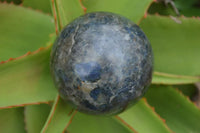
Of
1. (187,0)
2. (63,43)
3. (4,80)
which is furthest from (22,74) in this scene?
(187,0)

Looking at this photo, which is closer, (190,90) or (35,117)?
(35,117)

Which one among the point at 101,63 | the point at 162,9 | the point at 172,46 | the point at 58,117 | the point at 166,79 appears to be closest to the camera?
the point at 101,63

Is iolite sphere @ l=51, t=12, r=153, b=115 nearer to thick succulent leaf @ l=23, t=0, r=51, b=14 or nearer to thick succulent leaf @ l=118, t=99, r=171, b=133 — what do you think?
thick succulent leaf @ l=118, t=99, r=171, b=133

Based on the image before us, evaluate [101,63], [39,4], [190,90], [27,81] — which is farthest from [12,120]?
[190,90]

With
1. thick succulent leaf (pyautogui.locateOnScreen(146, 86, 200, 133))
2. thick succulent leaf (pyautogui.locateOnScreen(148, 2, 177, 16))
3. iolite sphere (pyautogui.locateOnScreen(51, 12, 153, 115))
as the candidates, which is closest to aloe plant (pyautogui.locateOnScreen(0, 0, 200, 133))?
thick succulent leaf (pyautogui.locateOnScreen(146, 86, 200, 133))

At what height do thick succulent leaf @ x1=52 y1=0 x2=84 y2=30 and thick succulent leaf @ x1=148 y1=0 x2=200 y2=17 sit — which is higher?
thick succulent leaf @ x1=52 y1=0 x2=84 y2=30

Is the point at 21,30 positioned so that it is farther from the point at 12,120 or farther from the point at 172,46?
the point at 172,46
